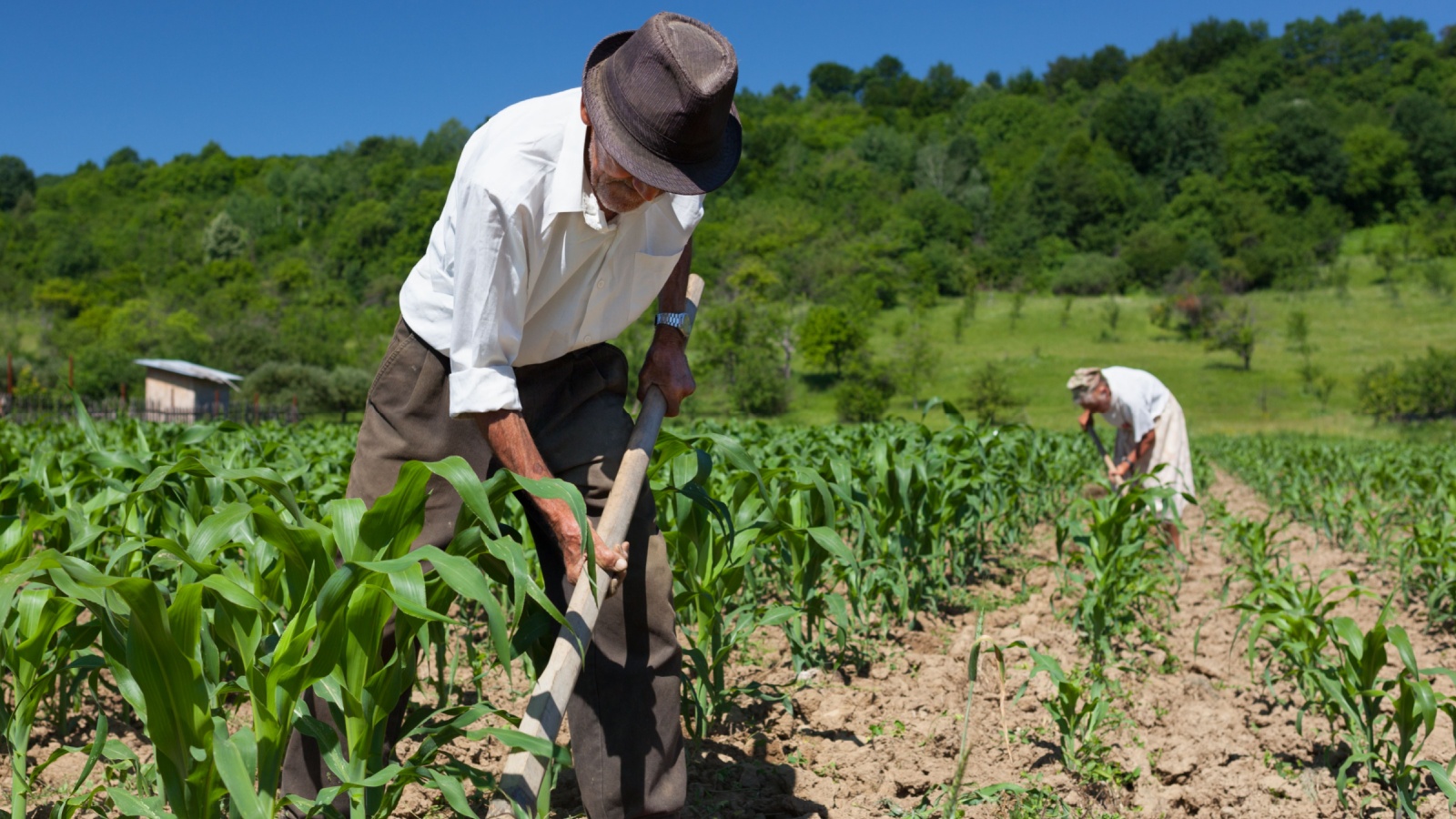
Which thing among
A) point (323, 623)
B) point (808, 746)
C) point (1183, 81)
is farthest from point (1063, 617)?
point (1183, 81)

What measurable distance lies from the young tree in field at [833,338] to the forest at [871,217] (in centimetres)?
11

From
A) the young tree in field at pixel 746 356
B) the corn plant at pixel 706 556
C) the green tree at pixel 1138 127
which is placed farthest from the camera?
the green tree at pixel 1138 127

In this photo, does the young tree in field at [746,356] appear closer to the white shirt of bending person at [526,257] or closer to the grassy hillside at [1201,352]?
the grassy hillside at [1201,352]

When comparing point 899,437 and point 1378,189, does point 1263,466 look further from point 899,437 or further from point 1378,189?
point 1378,189

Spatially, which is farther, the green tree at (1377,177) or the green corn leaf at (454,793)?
the green tree at (1377,177)

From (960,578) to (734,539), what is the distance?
2310 millimetres

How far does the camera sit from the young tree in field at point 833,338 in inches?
1548

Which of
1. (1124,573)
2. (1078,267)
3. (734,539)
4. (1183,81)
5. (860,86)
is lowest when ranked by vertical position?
(1124,573)

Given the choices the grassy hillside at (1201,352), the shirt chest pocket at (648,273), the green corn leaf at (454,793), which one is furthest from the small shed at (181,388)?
the green corn leaf at (454,793)

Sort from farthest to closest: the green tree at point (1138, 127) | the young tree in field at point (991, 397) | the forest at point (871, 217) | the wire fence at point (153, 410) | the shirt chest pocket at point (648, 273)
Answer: the green tree at point (1138, 127)
the forest at point (871, 217)
the young tree in field at point (991, 397)
the wire fence at point (153, 410)
the shirt chest pocket at point (648, 273)

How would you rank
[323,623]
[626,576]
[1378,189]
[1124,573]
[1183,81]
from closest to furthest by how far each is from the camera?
[323,623] < [626,576] < [1124,573] < [1378,189] < [1183,81]

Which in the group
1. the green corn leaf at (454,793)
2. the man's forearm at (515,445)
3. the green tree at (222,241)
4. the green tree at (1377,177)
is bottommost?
the green corn leaf at (454,793)

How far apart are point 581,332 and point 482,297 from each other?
0.38 m

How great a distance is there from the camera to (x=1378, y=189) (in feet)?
251
